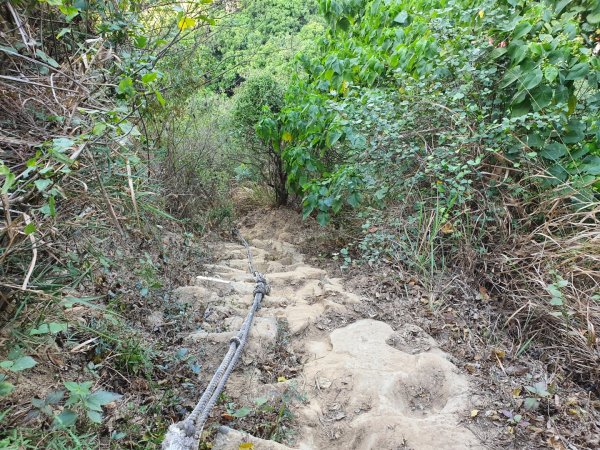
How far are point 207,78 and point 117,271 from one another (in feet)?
10.5

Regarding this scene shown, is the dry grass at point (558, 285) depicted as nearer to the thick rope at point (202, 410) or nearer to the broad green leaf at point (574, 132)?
the broad green leaf at point (574, 132)

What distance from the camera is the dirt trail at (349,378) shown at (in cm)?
167

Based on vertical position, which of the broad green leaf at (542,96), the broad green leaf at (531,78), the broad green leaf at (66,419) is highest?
the broad green leaf at (531,78)

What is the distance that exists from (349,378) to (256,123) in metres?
3.94

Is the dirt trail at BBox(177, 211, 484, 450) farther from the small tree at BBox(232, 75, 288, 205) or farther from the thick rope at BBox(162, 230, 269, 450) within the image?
the small tree at BBox(232, 75, 288, 205)

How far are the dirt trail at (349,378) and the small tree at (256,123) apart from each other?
8.63 ft

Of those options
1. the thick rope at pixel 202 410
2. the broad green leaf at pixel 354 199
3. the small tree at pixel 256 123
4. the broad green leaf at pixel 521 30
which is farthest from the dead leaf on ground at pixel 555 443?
the small tree at pixel 256 123

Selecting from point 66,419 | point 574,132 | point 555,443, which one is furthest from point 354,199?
point 66,419

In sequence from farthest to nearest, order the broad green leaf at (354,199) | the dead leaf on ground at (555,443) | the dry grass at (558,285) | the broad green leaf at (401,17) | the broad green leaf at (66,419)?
the broad green leaf at (401,17) → the broad green leaf at (354,199) → the dry grass at (558,285) → the dead leaf on ground at (555,443) → the broad green leaf at (66,419)

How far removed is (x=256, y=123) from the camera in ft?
17.4

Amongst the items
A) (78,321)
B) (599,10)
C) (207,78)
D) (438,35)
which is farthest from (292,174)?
(78,321)

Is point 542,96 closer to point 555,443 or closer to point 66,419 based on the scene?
point 555,443

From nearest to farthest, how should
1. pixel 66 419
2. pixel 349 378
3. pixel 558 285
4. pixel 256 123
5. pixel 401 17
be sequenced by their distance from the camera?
pixel 66 419
pixel 349 378
pixel 558 285
pixel 401 17
pixel 256 123

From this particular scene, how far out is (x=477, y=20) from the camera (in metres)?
2.95
